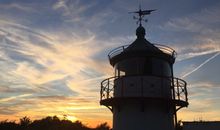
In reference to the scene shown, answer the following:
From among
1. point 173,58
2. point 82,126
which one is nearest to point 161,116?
point 173,58

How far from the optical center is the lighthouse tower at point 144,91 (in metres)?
16.2

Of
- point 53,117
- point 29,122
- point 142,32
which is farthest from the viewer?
point 53,117

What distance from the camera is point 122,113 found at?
16922mm

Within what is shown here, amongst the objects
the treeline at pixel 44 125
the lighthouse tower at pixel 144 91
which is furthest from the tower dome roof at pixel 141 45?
the treeline at pixel 44 125

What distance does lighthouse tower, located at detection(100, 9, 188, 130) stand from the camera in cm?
1622

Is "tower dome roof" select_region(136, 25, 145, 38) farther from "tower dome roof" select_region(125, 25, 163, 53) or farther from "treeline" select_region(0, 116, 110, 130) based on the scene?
"treeline" select_region(0, 116, 110, 130)

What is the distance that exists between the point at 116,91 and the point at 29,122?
143 feet

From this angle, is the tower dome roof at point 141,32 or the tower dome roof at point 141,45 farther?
the tower dome roof at point 141,32

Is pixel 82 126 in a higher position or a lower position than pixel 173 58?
lower

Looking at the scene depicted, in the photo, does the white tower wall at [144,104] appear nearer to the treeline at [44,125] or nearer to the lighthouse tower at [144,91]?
the lighthouse tower at [144,91]

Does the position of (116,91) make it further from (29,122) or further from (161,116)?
(29,122)

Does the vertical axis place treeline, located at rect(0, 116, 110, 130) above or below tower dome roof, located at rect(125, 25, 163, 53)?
below

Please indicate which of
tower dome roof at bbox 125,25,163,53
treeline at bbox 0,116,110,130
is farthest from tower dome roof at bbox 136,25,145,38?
treeline at bbox 0,116,110,130

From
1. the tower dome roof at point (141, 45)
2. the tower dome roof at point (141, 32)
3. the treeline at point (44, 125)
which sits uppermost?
the tower dome roof at point (141, 32)
